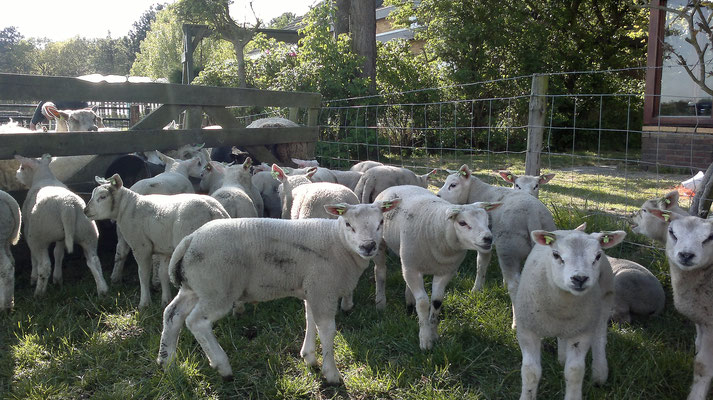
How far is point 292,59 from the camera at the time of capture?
12.8 metres

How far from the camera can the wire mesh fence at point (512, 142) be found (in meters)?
8.01

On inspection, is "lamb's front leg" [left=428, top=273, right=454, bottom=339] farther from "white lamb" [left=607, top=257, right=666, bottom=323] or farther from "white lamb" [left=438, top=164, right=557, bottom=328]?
"white lamb" [left=607, top=257, right=666, bottom=323]

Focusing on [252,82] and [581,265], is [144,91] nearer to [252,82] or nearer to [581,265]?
[581,265]

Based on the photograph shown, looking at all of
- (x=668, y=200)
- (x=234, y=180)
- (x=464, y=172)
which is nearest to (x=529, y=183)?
(x=464, y=172)

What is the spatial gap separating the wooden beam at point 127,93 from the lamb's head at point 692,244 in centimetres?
519

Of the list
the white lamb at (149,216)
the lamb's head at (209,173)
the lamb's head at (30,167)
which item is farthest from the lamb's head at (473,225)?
the lamb's head at (30,167)

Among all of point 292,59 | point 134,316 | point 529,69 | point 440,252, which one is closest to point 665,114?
point 529,69

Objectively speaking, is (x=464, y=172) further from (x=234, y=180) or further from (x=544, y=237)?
(x=234, y=180)

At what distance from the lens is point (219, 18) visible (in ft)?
56.9

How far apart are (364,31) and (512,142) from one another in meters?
5.45

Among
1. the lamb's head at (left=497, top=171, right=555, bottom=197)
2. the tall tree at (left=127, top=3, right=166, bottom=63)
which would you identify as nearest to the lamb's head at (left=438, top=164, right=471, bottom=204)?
the lamb's head at (left=497, top=171, right=555, bottom=197)

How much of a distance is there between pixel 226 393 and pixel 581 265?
2207mm

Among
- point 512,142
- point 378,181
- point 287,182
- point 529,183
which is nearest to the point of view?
point 529,183

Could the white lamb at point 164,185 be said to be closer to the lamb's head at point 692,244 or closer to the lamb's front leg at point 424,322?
the lamb's front leg at point 424,322
